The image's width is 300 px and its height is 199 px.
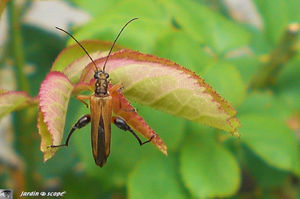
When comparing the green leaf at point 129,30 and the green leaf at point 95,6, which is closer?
the green leaf at point 129,30

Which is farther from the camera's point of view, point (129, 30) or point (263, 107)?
point (263, 107)

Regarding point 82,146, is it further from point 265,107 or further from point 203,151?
point 265,107

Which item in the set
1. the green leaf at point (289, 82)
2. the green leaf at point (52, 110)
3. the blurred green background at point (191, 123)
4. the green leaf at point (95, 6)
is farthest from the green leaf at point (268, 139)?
the green leaf at point (52, 110)

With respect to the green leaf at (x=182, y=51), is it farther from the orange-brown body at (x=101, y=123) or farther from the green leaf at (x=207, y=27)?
the orange-brown body at (x=101, y=123)

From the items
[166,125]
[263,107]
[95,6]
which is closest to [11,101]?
[166,125]

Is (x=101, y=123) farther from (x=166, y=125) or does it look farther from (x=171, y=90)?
(x=166, y=125)

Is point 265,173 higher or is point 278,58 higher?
point 278,58

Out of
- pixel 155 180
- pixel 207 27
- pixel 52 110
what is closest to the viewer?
pixel 52 110
